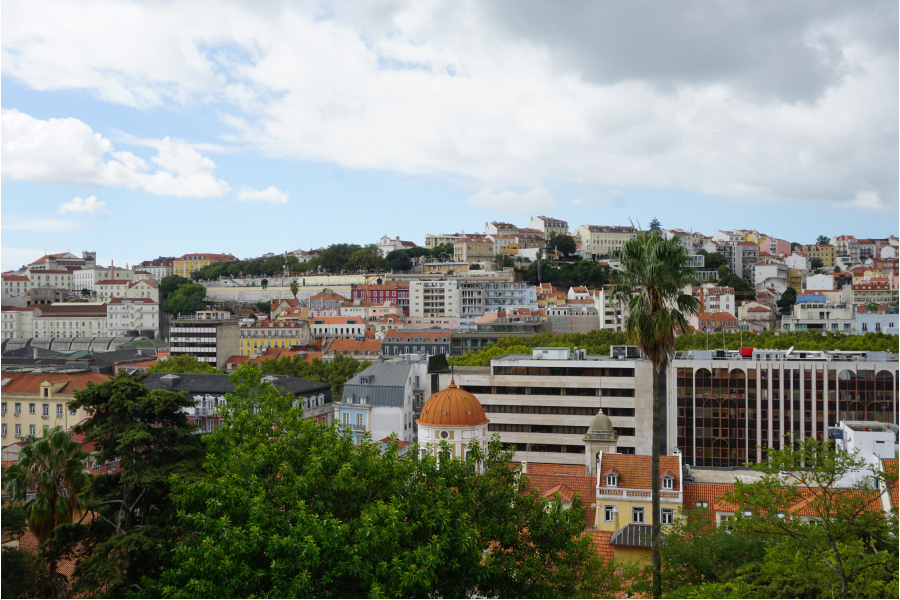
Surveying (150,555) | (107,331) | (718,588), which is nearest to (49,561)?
(150,555)

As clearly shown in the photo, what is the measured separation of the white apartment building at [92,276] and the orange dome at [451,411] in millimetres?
157898

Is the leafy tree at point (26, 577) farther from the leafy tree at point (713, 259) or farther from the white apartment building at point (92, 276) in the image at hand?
the white apartment building at point (92, 276)

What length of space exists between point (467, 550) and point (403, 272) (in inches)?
6286

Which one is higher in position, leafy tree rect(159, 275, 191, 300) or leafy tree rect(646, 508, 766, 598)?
leafy tree rect(159, 275, 191, 300)

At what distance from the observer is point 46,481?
18.6 meters

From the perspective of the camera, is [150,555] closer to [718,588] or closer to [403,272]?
[718,588]

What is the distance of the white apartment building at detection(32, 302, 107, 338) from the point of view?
139 meters

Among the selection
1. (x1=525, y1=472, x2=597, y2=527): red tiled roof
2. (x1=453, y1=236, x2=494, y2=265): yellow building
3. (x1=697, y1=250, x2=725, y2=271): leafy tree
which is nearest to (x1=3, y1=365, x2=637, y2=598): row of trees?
(x1=525, y1=472, x2=597, y2=527): red tiled roof

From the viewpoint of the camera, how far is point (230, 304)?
168 meters

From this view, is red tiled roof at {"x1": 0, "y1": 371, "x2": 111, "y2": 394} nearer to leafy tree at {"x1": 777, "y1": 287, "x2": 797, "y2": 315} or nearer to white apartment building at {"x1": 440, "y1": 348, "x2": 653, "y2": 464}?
white apartment building at {"x1": 440, "y1": 348, "x2": 653, "y2": 464}

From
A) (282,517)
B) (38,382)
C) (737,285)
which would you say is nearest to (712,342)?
(38,382)

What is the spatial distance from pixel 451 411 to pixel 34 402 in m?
28.6

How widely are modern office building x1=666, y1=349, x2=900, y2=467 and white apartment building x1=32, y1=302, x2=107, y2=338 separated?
121 metres

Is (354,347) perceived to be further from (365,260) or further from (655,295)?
(655,295)
